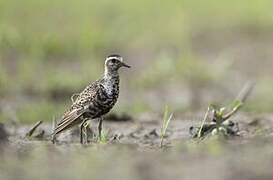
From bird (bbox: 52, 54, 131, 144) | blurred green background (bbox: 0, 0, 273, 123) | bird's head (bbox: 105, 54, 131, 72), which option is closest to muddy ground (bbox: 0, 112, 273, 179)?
bird (bbox: 52, 54, 131, 144)

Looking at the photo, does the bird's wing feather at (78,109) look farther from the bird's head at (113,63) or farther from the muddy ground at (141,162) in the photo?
the muddy ground at (141,162)

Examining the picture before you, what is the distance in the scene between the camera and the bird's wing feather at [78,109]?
6.84 metres

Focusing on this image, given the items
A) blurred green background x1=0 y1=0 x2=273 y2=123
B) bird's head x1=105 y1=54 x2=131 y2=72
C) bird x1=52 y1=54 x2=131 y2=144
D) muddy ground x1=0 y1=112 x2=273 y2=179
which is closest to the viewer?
muddy ground x1=0 y1=112 x2=273 y2=179

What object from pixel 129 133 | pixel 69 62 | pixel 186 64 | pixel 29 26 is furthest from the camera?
pixel 29 26

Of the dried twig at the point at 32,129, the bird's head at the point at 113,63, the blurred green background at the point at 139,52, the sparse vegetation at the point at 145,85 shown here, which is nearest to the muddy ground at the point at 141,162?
the sparse vegetation at the point at 145,85

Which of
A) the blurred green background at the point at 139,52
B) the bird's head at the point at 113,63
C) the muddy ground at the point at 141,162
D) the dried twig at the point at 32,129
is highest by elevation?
the blurred green background at the point at 139,52

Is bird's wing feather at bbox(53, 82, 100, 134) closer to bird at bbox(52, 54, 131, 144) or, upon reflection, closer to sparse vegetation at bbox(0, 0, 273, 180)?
bird at bbox(52, 54, 131, 144)

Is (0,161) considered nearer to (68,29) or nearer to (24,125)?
(24,125)

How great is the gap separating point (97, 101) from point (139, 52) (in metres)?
8.33

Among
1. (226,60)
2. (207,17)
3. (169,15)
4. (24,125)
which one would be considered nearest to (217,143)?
(24,125)

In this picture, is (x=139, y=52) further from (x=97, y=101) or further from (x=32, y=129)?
(x=97, y=101)

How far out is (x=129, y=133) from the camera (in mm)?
8117

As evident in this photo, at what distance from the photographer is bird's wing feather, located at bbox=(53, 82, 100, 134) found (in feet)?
22.4

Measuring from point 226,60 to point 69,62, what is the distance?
3.82 metres
